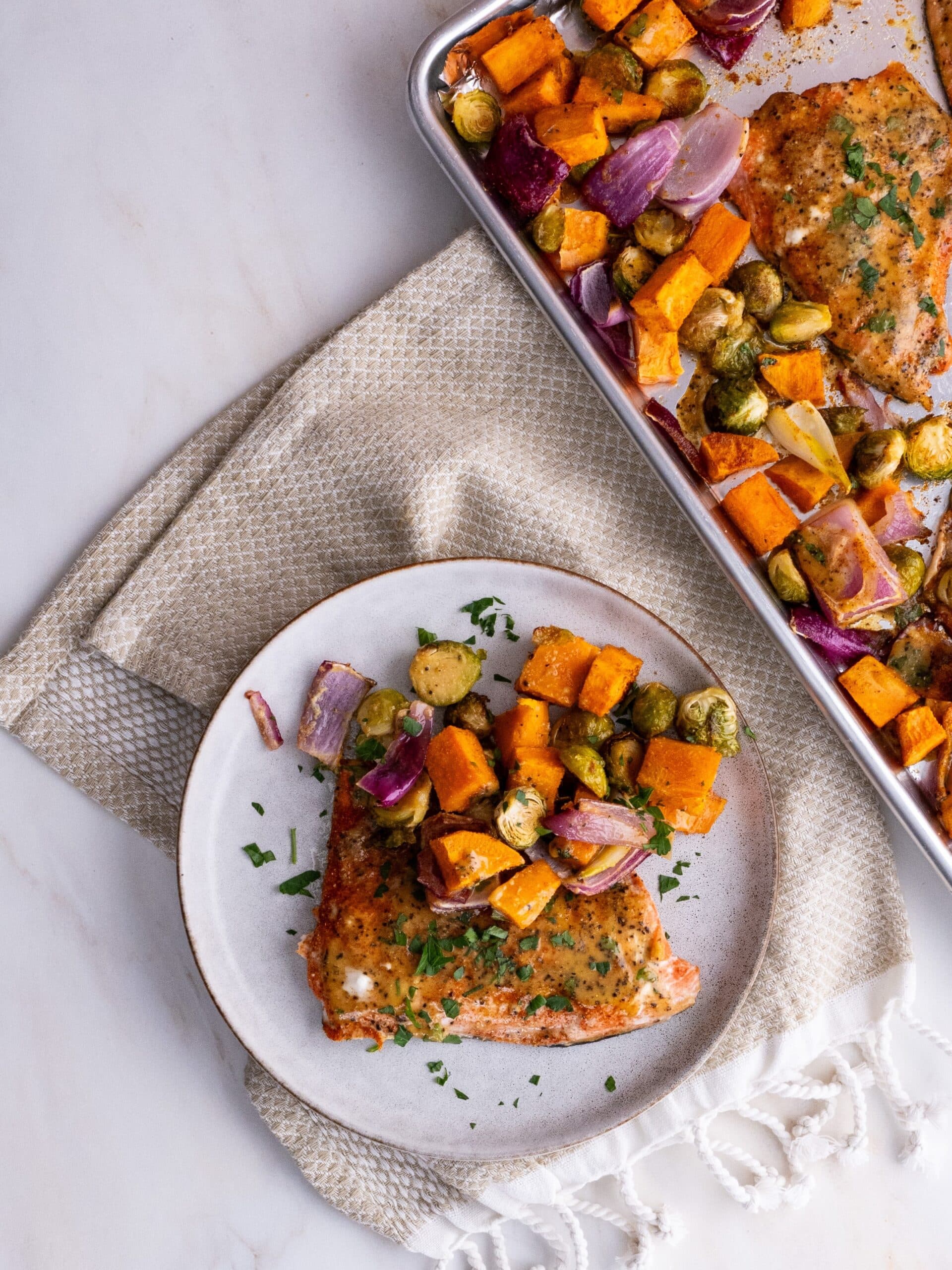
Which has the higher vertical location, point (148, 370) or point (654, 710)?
point (148, 370)

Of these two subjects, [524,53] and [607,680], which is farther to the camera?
[524,53]

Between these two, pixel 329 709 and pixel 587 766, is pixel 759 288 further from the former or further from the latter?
pixel 329 709

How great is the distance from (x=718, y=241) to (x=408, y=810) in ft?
6.07

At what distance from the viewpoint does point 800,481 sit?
2875 mm

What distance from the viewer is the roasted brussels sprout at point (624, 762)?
2.67 metres

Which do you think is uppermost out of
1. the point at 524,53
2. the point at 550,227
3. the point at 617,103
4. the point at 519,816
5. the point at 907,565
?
the point at 524,53

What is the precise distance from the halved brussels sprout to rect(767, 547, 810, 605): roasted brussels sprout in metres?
0.73

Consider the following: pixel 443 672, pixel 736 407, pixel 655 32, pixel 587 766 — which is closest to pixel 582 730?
pixel 587 766

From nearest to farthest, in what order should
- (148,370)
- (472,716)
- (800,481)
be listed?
(472,716), (800,481), (148,370)

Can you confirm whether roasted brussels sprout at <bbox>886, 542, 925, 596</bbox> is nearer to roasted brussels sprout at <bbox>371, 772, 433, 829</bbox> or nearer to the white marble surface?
the white marble surface

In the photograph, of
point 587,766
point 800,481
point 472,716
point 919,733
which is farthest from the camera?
point 800,481

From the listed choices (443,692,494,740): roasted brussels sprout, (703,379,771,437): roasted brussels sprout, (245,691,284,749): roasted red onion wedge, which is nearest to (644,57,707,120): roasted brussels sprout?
(703,379,771,437): roasted brussels sprout

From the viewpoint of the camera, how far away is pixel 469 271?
→ 9.28 ft

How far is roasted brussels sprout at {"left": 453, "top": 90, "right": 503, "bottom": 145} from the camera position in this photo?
108 inches
